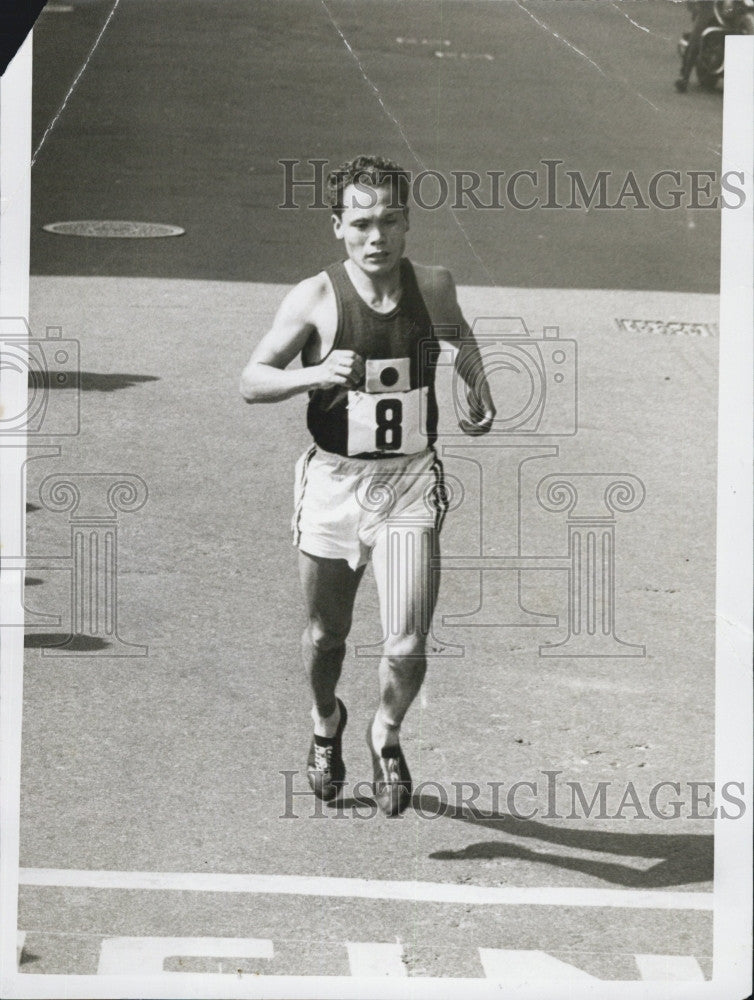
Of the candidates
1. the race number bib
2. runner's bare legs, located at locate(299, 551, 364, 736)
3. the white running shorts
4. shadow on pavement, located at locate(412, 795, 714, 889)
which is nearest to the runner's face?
the race number bib

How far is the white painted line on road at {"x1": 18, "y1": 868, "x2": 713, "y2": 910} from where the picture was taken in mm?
7289

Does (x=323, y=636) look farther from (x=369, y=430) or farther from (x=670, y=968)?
(x=670, y=968)

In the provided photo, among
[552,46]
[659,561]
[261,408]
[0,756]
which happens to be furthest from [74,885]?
[552,46]

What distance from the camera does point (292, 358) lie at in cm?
732

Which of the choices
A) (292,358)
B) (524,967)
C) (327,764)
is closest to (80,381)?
(292,358)

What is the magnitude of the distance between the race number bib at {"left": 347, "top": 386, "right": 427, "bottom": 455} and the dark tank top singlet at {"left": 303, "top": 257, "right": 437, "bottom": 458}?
0.06 ft

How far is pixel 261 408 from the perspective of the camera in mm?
7391

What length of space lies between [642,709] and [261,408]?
5.87 ft

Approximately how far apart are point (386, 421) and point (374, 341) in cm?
29

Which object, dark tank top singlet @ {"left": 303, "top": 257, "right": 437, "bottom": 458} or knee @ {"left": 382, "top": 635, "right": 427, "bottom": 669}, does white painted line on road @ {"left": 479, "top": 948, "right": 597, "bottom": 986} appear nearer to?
knee @ {"left": 382, "top": 635, "right": 427, "bottom": 669}

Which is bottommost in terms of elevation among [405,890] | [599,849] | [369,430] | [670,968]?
[670,968]

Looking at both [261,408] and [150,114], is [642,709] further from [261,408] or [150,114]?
[150,114]

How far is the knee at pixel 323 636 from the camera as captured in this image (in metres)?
7.44

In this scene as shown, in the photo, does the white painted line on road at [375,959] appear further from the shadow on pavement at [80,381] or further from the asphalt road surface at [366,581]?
the shadow on pavement at [80,381]
